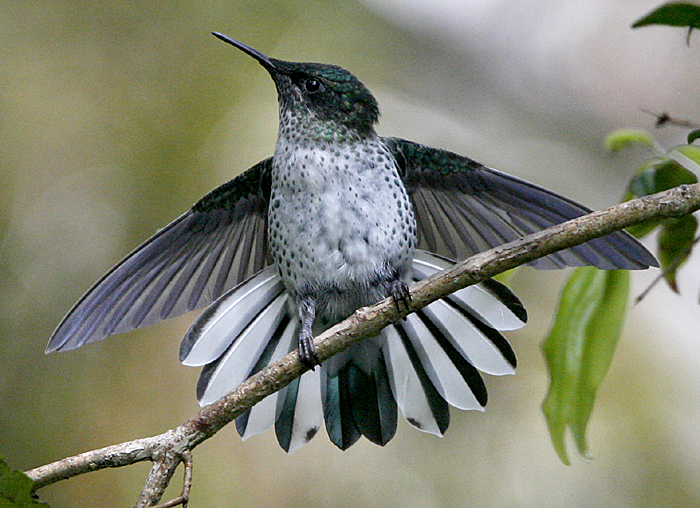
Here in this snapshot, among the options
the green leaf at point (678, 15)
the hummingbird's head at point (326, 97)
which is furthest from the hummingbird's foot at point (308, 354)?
the green leaf at point (678, 15)

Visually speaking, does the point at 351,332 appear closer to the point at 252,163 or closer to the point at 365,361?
the point at 365,361

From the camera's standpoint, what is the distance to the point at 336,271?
2244 mm

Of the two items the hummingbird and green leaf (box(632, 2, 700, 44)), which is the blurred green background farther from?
green leaf (box(632, 2, 700, 44))

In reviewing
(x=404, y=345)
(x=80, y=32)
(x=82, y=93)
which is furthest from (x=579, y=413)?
(x=80, y=32)

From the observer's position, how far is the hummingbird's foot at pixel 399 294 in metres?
1.74

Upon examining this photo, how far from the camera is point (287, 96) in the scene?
8.09ft

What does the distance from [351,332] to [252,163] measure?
10.1 feet

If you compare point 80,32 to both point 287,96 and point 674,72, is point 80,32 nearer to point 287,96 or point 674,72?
point 287,96

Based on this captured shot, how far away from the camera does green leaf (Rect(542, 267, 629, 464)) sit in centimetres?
200

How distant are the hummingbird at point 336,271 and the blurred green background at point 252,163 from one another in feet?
6.30

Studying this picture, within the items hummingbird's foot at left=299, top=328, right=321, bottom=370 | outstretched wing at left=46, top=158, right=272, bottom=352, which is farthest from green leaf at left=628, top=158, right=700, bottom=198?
outstretched wing at left=46, top=158, right=272, bottom=352

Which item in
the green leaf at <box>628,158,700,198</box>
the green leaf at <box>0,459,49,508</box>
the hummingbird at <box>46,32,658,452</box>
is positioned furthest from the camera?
the hummingbird at <box>46,32,658,452</box>

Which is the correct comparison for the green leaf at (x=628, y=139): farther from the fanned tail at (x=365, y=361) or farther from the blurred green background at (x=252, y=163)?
the blurred green background at (x=252, y=163)

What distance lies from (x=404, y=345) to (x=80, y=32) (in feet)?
11.8
